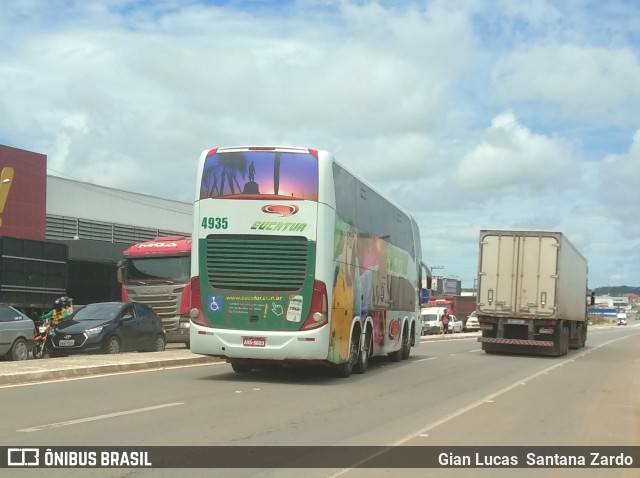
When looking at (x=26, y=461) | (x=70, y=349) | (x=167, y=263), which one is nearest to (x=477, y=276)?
(x=167, y=263)

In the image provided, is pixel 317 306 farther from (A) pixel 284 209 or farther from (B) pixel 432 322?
(B) pixel 432 322

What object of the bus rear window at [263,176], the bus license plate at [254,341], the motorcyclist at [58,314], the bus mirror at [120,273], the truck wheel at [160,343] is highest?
the bus rear window at [263,176]

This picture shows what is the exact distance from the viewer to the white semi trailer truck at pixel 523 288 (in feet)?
85.8

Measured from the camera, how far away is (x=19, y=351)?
61.1ft

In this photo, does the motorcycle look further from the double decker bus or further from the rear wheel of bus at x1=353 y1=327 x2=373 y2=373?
the rear wheel of bus at x1=353 y1=327 x2=373 y2=373

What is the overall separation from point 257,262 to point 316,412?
13.4 feet

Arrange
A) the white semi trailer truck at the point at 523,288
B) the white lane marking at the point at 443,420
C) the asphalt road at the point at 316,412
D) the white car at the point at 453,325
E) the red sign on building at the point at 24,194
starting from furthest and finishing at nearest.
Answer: the white car at the point at 453,325, the red sign on building at the point at 24,194, the white semi trailer truck at the point at 523,288, the asphalt road at the point at 316,412, the white lane marking at the point at 443,420

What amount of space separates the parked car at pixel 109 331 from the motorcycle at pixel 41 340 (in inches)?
19.5

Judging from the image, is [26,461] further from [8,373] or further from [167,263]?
[167,263]

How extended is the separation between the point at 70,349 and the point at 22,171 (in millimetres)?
27595

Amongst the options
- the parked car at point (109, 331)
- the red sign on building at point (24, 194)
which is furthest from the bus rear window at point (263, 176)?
the red sign on building at point (24, 194)

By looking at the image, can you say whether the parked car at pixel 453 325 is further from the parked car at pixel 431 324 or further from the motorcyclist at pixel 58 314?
the motorcyclist at pixel 58 314

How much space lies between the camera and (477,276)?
27.2 m

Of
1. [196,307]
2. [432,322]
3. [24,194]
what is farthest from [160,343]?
[432,322]
